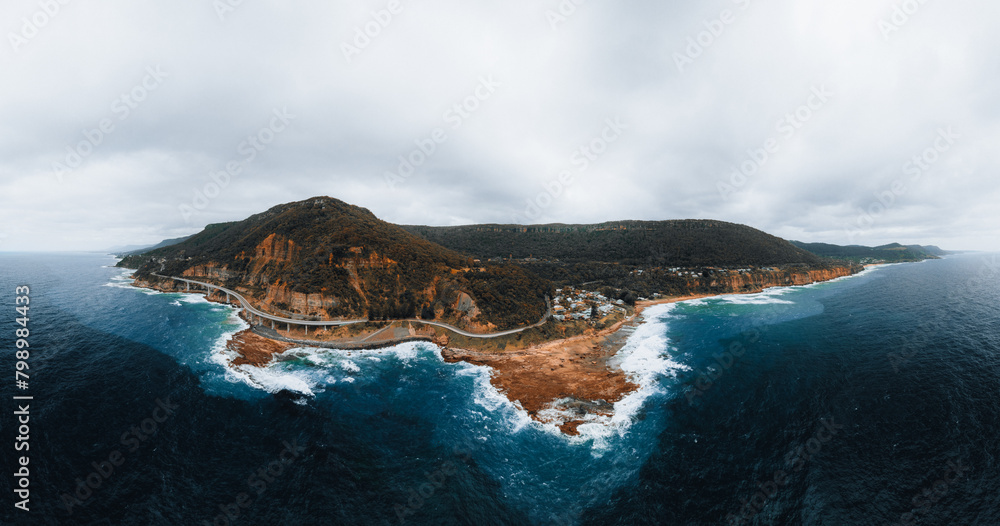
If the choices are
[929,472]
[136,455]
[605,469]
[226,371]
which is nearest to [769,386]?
[929,472]

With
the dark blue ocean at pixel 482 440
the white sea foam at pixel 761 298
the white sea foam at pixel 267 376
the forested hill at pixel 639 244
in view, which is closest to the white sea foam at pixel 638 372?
the dark blue ocean at pixel 482 440

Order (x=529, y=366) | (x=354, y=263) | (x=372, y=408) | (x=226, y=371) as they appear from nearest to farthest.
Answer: (x=372, y=408) < (x=226, y=371) < (x=529, y=366) < (x=354, y=263)

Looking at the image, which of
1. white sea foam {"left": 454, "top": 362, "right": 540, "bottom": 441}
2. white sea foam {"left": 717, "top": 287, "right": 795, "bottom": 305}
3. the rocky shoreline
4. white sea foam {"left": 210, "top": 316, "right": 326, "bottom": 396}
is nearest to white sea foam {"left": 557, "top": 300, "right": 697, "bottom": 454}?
the rocky shoreline

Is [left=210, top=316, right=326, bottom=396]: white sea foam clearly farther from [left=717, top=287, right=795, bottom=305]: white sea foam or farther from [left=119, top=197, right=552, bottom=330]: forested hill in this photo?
[left=717, top=287, right=795, bottom=305]: white sea foam

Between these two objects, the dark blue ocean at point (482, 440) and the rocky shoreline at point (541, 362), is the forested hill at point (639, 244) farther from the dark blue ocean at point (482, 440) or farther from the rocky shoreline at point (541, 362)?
the dark blue ocean at point (482, 440)

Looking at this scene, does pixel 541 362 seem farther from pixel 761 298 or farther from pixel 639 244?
pixel 639 244

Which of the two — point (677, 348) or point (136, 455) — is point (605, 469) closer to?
point (677, 348)
